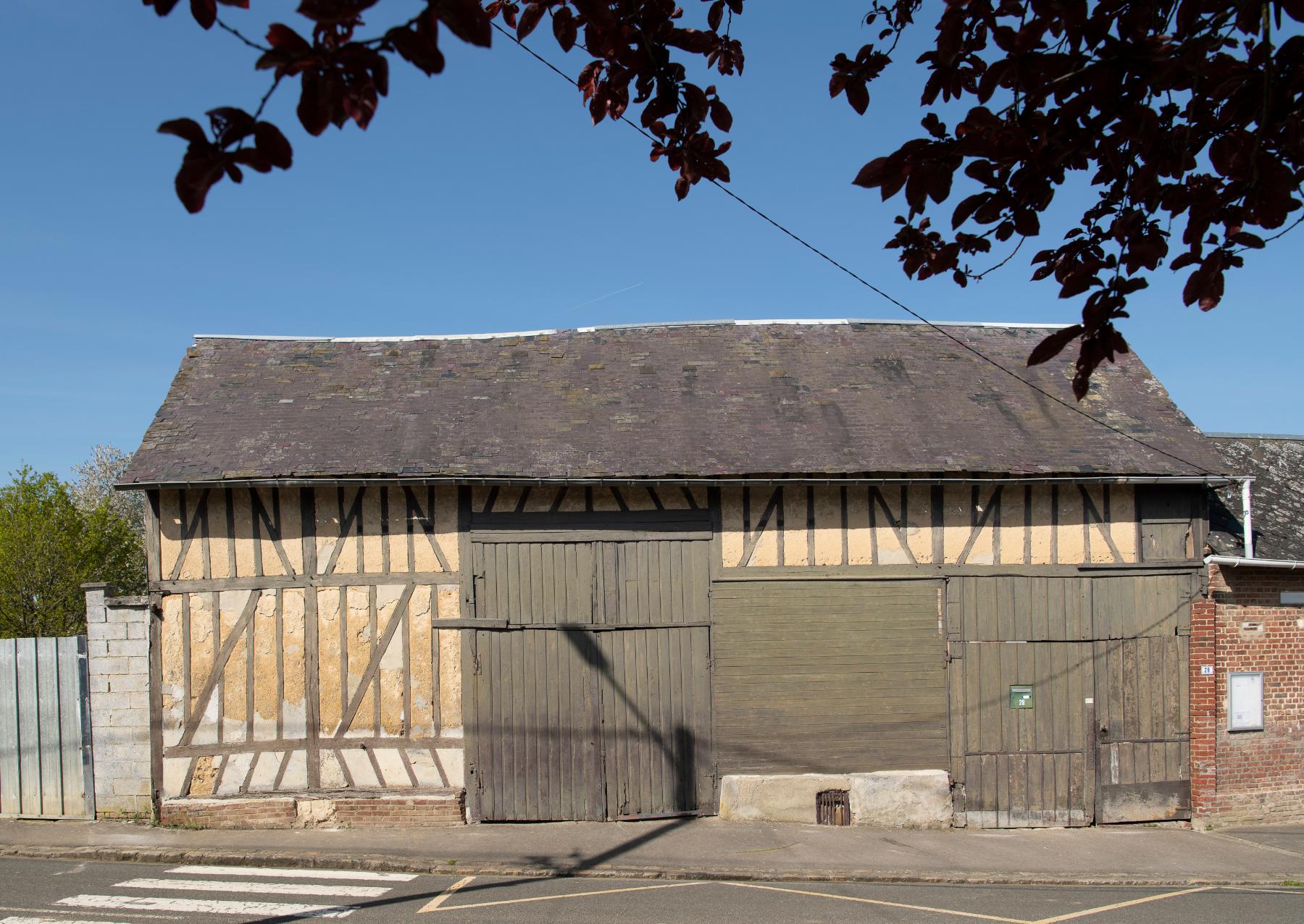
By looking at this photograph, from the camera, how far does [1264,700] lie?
9789 millimetres

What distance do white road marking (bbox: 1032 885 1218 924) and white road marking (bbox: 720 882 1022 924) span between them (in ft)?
0.83

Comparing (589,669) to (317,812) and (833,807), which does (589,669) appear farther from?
(317,812)

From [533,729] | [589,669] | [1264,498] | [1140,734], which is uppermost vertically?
[1264,498]

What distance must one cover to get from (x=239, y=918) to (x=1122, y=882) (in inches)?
276

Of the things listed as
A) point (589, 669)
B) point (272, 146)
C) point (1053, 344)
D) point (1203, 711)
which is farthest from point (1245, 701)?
point (272, 146)

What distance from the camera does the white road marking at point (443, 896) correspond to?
692 centimetres

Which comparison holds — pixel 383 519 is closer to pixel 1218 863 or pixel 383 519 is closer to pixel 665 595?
pixel 665 595

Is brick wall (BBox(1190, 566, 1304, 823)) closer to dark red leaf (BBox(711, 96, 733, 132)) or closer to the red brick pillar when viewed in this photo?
the red brick pillar

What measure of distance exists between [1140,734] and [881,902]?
4116 mm

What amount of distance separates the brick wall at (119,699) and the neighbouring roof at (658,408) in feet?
4.75

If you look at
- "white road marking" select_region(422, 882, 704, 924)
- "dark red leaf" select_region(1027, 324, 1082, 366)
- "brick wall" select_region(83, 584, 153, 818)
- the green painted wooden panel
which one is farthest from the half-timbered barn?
"dark red leaf" select_region(1027, 324, 1082, 366)

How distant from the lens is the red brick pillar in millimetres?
9625

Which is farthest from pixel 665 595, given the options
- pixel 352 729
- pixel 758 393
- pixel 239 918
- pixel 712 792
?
pixel 239 918

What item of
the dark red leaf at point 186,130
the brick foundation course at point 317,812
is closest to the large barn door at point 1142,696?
the brick foundation course at point 317,812
